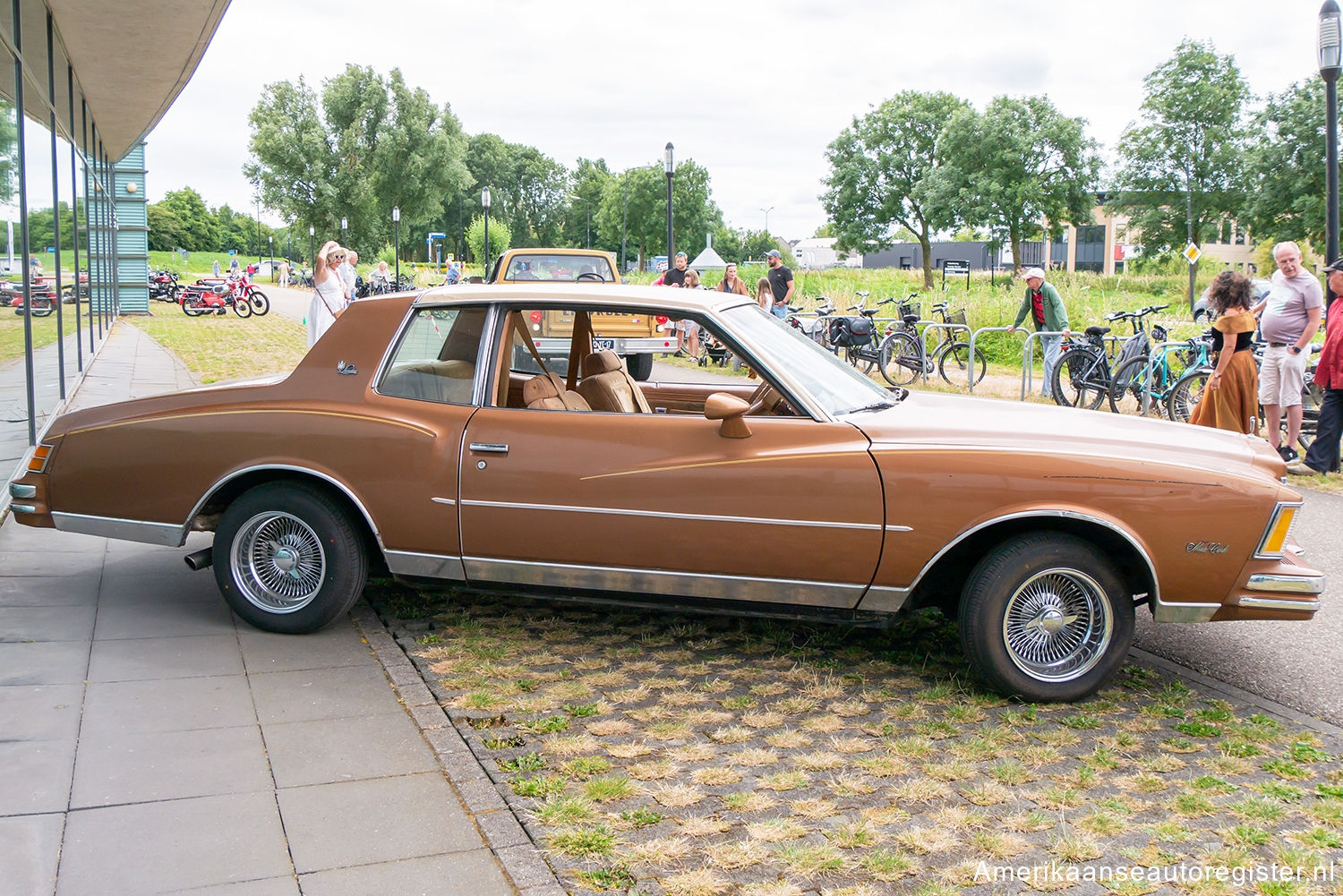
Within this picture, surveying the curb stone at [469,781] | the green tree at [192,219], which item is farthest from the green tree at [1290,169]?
the green tree at [192,219]

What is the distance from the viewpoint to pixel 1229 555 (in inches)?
165

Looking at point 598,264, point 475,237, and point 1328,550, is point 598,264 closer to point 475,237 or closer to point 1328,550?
point 1328,550

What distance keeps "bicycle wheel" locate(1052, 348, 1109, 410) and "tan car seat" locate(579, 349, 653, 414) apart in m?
9.56

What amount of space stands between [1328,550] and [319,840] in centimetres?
670

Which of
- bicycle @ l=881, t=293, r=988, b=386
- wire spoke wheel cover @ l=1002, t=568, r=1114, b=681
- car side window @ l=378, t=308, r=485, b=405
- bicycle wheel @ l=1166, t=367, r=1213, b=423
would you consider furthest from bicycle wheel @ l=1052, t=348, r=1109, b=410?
car side window @ l=378, t=308, r=485, b=405

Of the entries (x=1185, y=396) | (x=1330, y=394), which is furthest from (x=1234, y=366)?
(x=1185, y=396)

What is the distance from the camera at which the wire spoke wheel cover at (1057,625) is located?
429cm

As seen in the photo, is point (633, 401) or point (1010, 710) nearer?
point (1010, 710)

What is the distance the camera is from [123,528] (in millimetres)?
5062

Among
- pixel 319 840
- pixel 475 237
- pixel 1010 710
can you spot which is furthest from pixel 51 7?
pixel 475 237

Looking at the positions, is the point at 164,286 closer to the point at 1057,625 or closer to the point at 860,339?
the point at 860,339

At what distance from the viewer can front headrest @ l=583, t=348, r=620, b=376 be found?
5.48 metres

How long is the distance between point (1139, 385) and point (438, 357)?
10.4 m

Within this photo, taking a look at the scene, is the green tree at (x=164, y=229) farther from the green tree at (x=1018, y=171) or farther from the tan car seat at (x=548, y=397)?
the tan car seat at (x=548, y=397)
